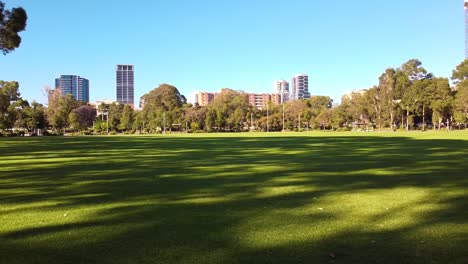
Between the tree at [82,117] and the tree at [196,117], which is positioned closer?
the tree at [82,117]

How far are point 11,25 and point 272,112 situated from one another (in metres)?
98.9

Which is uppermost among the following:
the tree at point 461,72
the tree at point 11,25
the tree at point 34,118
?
the tree at point 461,72

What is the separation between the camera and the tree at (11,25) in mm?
22344

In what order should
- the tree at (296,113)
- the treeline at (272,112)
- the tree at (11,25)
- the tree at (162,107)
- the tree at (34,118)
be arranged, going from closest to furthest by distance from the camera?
the tree at (11,25) < the tree at (34,118) < the treeline at (272,112) < the tree at (162,107) < the tree at (296,113)

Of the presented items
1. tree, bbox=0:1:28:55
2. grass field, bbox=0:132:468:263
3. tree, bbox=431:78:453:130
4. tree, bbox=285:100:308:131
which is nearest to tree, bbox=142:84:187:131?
tree, bbox=285:100:308:131

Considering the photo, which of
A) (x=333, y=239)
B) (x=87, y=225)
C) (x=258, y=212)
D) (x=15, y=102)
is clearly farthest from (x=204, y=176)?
(x=15, y=102)

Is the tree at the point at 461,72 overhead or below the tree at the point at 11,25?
overhead

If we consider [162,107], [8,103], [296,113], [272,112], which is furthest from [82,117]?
[296,113]

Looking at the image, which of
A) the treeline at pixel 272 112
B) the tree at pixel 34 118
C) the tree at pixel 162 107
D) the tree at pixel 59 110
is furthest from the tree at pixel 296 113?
the tree at pixel 34 118

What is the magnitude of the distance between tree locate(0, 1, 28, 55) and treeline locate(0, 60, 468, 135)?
50.2 meters

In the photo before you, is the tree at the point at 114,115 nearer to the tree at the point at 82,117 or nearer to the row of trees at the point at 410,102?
the tree at the point at 82,117

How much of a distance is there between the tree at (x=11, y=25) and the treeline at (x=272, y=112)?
5020cm

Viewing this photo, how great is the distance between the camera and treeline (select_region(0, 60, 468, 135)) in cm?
8369

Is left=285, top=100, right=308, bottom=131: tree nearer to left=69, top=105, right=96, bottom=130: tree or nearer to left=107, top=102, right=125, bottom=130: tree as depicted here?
left=107, top=102, right=125, bottom=130: tree
